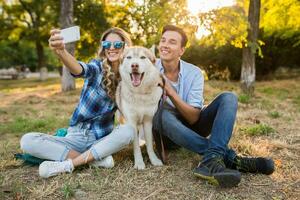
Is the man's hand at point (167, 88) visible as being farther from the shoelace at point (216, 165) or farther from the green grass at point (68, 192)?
the green grass at point (68, 192)

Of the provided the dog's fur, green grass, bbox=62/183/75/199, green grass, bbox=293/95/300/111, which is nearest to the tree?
green grass, bbox=293/95/300/111

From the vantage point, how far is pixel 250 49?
8.91 metres

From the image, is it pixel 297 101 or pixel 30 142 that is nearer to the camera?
pixel 30 142

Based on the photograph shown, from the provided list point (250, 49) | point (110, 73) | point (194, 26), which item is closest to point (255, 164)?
point (110, 73)

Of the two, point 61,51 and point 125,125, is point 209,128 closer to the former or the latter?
point 125,125

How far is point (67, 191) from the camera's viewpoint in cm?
283

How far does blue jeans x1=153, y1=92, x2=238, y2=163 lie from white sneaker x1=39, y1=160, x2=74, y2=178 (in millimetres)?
912

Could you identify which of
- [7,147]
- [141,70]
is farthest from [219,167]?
[7,147]

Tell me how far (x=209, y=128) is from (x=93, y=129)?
119cm

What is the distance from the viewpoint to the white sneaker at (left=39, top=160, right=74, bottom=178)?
3.22 metres

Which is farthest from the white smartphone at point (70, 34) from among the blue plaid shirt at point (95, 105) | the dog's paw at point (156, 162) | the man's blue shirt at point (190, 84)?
the dog's paw at point (156, 162)

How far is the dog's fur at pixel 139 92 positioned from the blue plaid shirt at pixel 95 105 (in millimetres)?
155

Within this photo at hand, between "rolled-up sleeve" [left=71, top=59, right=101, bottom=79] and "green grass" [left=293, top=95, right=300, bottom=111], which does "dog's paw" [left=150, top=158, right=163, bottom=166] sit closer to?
"rolled-up sleeve" [left=71, top=59, right=101, bottom=79]

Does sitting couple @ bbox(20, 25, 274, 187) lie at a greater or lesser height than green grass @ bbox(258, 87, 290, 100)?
greater
